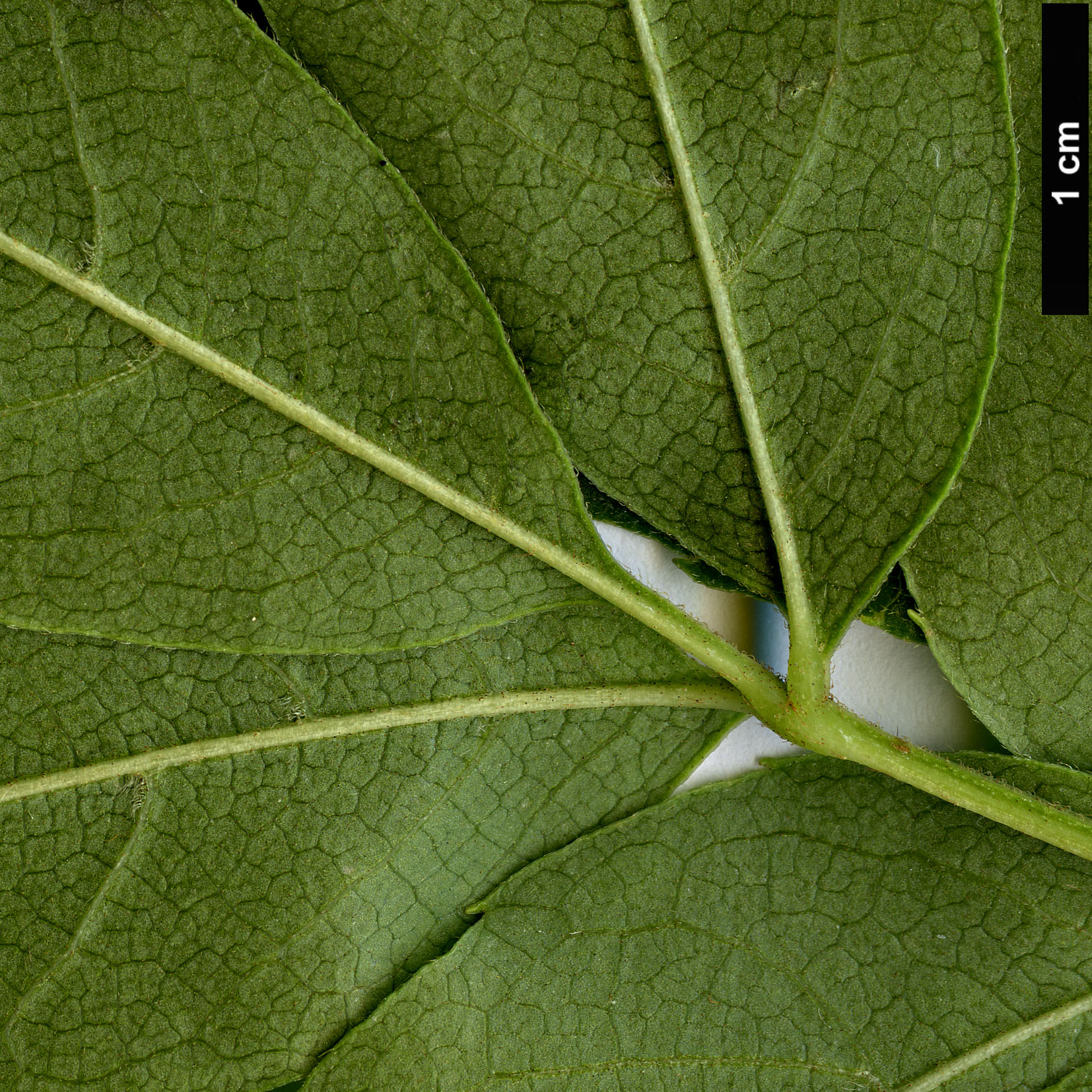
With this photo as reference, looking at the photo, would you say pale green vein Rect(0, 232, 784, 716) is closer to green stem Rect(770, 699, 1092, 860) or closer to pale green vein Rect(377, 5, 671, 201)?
green stem Rect(770, 699, 1092, 860)

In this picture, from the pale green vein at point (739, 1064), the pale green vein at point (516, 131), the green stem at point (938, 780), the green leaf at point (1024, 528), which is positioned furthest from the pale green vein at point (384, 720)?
the pale green vein at point (516, 131)

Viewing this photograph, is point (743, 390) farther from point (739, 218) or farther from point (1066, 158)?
point (1066, 158)

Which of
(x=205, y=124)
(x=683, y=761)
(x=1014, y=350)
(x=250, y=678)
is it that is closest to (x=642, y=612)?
(x=683, y=761)

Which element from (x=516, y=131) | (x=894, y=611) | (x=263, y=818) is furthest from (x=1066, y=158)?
(x=263, y=818)

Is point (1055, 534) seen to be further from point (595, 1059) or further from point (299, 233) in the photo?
point (299, 233)

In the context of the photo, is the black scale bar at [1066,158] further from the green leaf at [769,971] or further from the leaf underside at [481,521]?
the green leaf at [769,971]

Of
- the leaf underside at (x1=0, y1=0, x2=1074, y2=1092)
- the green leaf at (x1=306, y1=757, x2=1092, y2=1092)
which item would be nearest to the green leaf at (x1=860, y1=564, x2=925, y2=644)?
the leaf underside at (x1=0, y1=0, x2=1074, y2=1092)
